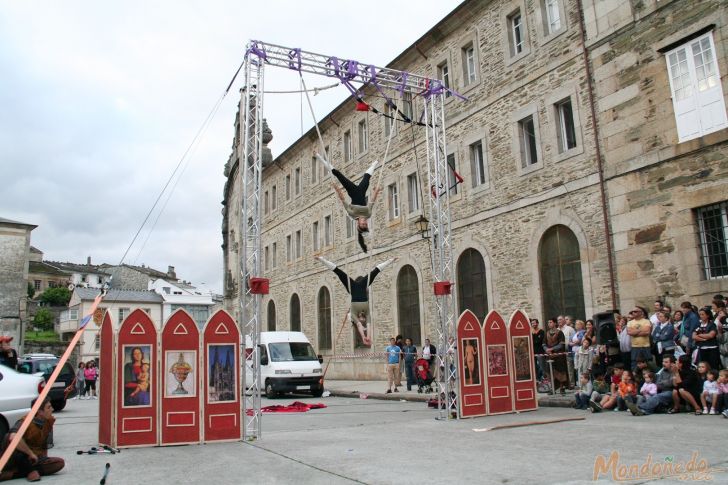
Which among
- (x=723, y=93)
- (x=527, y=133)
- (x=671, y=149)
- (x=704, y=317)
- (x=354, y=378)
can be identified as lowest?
(x=354, y=378)

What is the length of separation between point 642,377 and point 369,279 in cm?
542

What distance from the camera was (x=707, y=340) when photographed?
990 cm

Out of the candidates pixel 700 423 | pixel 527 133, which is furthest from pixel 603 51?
pixel 700 423

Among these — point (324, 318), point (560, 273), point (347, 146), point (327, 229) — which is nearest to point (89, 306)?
point (324, 318)

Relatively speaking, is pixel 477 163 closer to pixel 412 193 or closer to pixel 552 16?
pixel 412 193

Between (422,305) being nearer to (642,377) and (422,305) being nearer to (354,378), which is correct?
(354,378)

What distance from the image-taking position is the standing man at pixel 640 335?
11.1 meters

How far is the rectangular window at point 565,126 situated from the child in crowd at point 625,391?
688 cm

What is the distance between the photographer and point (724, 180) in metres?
11.7

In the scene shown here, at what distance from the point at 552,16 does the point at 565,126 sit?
317cm

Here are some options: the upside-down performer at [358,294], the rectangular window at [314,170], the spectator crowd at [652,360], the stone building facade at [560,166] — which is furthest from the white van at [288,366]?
the rectangular window at [314,170]

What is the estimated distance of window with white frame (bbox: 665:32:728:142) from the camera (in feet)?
39.9

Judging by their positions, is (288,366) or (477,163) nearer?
(288,366)

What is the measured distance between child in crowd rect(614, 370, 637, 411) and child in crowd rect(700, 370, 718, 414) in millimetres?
1161
